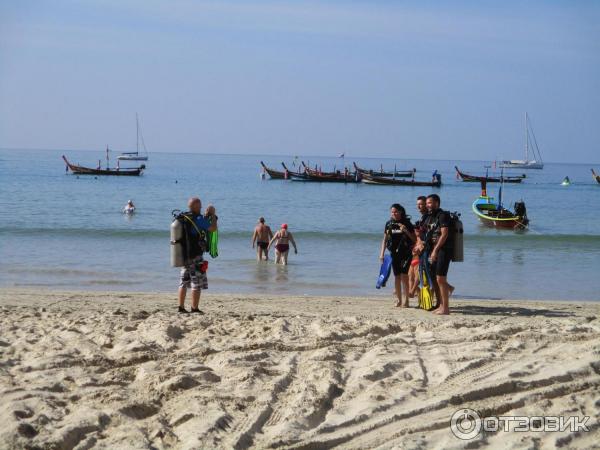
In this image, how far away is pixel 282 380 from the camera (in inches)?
219

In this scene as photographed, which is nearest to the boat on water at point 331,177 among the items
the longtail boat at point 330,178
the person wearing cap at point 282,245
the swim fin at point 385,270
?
the longtail boat at point 330,178

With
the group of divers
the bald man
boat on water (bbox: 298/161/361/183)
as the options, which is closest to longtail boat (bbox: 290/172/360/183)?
boat on water (bbox: 298/161/361/183)

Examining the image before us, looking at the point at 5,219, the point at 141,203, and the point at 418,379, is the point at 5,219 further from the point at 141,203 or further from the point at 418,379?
the point at 418,379

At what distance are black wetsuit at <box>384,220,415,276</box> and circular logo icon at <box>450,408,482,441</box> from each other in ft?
16.4

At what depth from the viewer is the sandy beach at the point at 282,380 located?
15.0 feet

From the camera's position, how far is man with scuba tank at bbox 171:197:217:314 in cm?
837

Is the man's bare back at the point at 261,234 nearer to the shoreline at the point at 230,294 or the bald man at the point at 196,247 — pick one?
the shoreline at the point at 230,294

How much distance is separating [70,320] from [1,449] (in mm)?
3592

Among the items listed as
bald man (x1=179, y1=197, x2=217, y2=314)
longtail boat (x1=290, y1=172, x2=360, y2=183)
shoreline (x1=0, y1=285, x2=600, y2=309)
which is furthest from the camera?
longtail boat (x1=290, y1=172, x2=360, y2=183)

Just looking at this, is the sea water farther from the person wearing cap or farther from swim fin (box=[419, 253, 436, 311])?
swim fin (box=[419, 253, 436, 311])

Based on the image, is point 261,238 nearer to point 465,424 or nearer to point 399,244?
point 399,244

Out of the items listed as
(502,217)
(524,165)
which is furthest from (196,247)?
(524,165)

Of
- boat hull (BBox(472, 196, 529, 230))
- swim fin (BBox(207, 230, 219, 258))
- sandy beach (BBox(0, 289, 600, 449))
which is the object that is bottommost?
boat hull (BBox(472, 196, 529, 230))

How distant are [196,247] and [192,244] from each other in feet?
0.21
